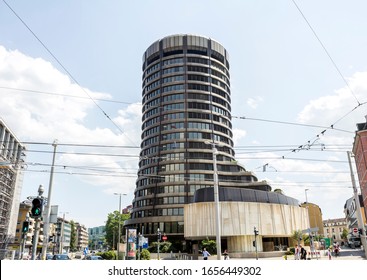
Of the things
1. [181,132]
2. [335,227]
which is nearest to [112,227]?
[181,132]

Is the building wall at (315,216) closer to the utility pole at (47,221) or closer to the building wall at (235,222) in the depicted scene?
the building wall at (235,222)

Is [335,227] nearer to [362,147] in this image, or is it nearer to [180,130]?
[180,130]

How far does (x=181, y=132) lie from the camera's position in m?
78.3

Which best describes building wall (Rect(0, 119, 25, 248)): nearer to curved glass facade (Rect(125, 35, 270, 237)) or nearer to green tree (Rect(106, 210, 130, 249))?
green tree (Rect(106, 210, 130, 249))

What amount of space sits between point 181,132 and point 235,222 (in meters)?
34.7

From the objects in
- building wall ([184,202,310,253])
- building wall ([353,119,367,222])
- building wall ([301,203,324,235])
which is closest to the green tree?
building wall ([184,202,310,253])

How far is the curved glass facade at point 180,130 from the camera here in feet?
241

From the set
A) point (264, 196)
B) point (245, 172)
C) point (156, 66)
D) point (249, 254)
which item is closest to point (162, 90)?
point (156, 66)

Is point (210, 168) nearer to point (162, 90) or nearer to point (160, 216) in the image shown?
point (160, 216)

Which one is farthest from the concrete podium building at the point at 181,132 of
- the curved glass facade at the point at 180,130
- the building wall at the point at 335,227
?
the building wall at the point at 335,227

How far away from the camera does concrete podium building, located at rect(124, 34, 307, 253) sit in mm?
73125

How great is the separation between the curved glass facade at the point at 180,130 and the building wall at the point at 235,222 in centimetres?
Result: 2141

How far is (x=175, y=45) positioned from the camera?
86.6m

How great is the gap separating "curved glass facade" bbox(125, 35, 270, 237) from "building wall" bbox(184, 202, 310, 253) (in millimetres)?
21407
